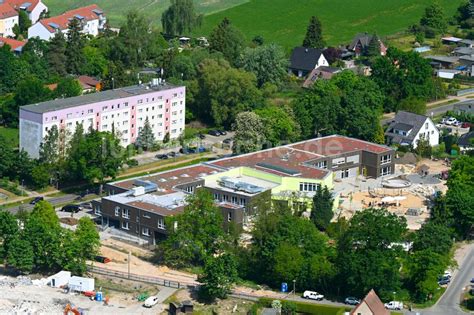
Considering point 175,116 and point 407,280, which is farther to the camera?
point 175,116

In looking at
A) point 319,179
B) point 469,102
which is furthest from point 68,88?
point 469,102

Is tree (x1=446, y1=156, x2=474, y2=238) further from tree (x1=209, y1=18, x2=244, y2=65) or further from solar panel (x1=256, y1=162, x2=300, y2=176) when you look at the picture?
tree (x1=209, y1=18, x2=244, y2=65)

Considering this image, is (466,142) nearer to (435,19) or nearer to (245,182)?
(245,182)

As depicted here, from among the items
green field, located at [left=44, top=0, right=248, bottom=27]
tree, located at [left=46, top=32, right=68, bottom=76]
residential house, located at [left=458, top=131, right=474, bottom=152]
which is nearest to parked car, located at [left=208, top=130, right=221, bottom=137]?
tree, located at [left=46, top=32, right=68, bottom=76]

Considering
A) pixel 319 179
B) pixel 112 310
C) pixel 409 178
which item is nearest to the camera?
pixel 112 310

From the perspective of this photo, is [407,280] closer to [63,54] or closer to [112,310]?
[112,310]
